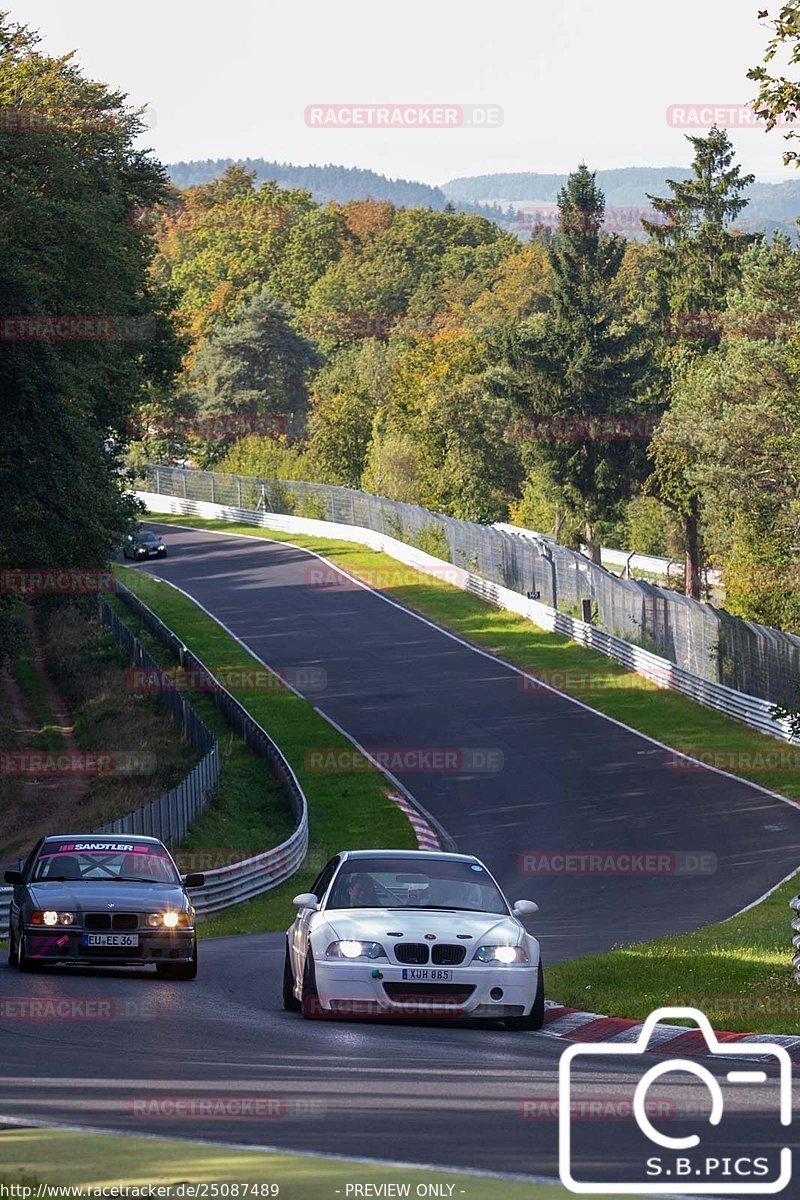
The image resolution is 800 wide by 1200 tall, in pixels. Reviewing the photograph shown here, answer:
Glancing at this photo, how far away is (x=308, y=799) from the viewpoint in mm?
39594

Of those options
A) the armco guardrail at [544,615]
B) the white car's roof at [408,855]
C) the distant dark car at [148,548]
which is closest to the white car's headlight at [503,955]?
the white car's roof at [408,855]

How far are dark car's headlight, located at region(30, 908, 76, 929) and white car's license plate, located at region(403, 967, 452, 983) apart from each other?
441cm

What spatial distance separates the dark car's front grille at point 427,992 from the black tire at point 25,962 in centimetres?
472

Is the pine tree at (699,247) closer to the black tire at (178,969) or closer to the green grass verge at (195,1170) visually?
the black tire at (178,969)

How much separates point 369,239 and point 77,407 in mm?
155765

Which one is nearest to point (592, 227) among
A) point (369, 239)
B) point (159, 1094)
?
point (159, 1094)

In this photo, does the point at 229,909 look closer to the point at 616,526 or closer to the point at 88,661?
the point at 88,661

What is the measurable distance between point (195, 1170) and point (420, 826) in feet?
94.5

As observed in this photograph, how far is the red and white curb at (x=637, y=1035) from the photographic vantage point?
12320 millimetres

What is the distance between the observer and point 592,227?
92938mm

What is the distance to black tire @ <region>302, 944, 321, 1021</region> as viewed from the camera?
1339 cm

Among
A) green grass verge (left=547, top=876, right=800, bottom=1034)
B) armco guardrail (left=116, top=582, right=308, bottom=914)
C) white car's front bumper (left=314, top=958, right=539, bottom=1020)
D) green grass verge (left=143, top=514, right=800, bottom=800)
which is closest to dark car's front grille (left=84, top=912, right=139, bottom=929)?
white car's front bumper (left=314, top=958, right=539, bottom=1020)

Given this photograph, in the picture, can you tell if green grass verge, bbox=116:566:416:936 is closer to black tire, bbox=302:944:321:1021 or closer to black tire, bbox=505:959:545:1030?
black tire, bbox=302:944:321:1021

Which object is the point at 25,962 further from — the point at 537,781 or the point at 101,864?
the point at 537,781
